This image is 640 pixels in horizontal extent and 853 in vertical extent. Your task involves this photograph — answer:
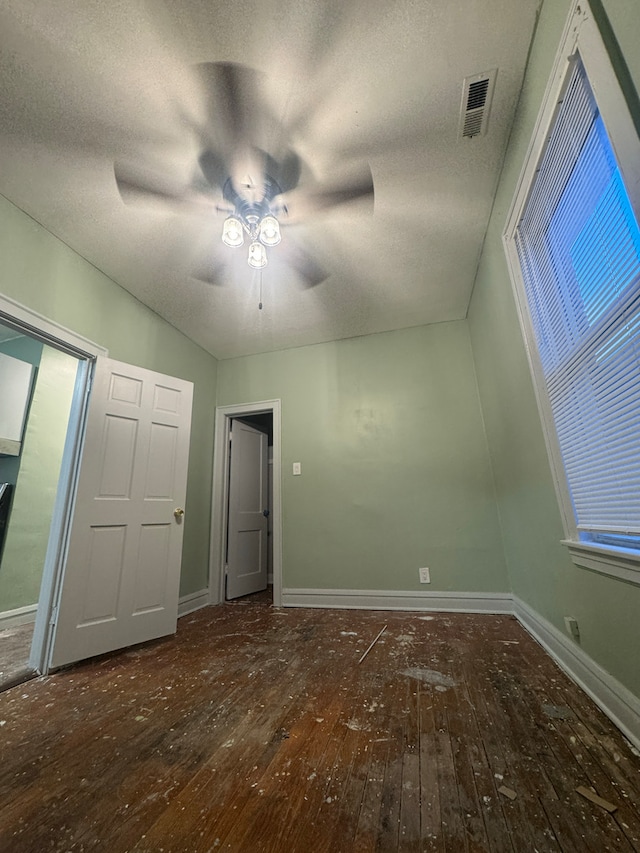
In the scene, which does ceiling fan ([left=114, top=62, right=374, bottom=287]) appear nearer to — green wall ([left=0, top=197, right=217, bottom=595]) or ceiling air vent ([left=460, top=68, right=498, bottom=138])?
ceiling air vent ([left=460, top=68, right=498, bottom=138])

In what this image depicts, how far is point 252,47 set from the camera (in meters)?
1.28

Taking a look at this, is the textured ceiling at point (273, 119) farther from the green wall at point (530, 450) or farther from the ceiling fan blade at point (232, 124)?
the green wall at point (530, 450)

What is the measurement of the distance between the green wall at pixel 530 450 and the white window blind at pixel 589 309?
205 mm

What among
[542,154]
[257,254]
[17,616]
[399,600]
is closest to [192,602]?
[17,616]

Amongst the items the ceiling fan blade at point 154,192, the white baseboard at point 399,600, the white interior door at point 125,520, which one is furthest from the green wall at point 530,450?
the white interior door at point 125,520

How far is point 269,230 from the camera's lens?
5.86 feet

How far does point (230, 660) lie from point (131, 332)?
250 cm

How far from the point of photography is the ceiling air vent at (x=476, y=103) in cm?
139

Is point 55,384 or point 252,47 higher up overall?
point 252,47

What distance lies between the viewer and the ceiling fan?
141 cm

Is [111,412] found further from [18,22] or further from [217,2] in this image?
[217,2]

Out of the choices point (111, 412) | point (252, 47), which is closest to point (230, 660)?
point (111, 412)

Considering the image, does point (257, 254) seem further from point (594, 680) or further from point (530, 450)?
point (594, 680)

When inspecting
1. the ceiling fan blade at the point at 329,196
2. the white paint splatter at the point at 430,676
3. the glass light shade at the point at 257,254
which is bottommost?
the white paint splatter at the point at 430,676
